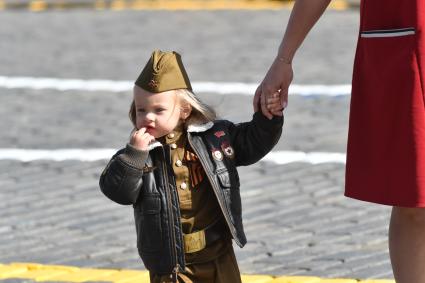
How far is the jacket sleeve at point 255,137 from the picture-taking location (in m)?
4.18

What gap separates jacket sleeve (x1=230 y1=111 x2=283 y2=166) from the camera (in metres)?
4.18

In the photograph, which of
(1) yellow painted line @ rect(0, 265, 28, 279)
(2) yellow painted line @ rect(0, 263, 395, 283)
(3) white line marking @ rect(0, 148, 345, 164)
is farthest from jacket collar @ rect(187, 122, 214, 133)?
(3) white line marking @ rect(0, 148, 345, 164)

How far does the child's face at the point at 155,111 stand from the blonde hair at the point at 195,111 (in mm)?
57

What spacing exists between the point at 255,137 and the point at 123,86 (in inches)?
241

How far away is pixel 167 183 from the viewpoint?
13.5 feet

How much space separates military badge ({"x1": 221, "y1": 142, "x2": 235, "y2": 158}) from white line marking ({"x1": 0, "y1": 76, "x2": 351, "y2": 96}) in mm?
5447

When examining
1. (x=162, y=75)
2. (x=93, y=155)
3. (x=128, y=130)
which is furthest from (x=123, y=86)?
(x=162, y=75)

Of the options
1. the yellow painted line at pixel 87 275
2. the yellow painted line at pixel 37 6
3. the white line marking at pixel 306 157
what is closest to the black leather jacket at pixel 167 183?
the yellow painted line at pixel 87 275

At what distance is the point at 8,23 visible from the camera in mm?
14016

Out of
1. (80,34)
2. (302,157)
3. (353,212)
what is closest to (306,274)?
(353,212)

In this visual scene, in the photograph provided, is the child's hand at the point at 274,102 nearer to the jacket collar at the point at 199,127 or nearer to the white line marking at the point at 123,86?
the jacket collar at the point at 199,127

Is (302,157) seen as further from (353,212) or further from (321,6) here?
(321,6)

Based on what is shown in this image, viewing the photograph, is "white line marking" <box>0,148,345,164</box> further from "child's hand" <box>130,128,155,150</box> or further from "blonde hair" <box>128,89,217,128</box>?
"child's hand" <box>130,128,155,150</box>

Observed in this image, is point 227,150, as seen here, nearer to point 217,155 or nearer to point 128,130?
point 217,155
